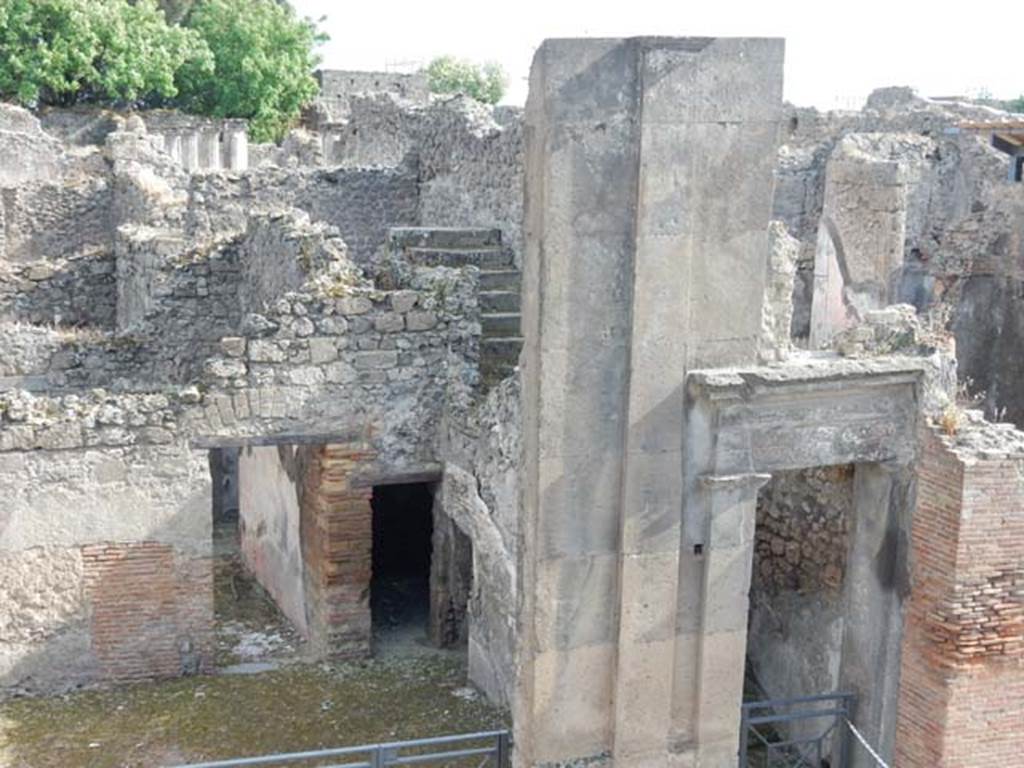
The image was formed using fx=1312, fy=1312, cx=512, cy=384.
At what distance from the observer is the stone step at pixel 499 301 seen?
1377 centimetres

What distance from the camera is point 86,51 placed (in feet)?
125

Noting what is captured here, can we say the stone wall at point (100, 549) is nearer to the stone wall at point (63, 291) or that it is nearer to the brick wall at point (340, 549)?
the brick wall at point (340, 549)

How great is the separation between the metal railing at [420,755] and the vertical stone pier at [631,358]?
0.96 metres

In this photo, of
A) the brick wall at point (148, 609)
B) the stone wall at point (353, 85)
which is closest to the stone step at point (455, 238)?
the brick wall at point (148, 609)

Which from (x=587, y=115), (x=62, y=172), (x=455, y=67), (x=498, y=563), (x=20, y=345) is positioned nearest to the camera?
(x=587, y=115)

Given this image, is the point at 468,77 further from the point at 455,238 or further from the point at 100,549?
the point at 100,549

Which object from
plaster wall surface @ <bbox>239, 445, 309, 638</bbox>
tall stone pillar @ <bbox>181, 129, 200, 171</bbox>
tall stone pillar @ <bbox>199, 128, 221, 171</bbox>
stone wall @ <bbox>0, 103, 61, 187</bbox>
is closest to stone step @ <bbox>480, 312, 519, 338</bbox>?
plaster wall surface @ <bbox>239, 445, 309, 638</bbox>

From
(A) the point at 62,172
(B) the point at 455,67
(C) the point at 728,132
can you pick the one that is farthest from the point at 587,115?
(B) the point at 455,67

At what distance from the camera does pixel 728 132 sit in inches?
279

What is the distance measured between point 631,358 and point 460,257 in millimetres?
8035

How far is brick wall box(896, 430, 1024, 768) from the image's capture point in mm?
7852

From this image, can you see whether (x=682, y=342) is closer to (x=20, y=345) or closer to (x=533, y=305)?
(x=533, y=305)

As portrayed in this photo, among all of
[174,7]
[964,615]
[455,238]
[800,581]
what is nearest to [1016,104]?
[174,7]

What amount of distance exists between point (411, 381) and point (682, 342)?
15.1ft
